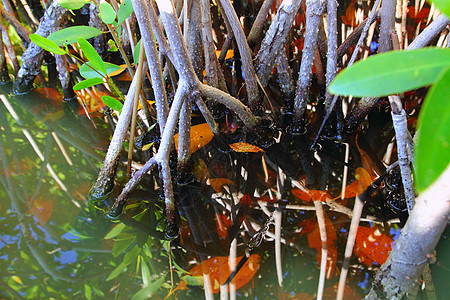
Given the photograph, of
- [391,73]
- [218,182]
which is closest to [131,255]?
[218,182]

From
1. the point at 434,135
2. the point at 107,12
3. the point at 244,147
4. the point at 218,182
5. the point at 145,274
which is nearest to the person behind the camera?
the point at 434,135

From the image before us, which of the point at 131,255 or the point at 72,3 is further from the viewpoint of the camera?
the point at 131,255

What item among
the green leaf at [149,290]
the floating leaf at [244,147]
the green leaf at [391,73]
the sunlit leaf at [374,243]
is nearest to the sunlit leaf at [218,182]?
the floating leaf at [244,147]

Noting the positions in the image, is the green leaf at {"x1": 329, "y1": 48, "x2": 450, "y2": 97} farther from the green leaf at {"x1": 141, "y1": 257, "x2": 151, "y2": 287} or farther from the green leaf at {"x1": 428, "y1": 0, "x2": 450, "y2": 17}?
the green leaf at {"x1": 141, "y1": 257, "x2": 151, "y2": 287}

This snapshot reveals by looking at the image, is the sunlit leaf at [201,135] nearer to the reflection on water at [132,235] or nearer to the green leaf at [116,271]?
the reflection on water at [132,235]

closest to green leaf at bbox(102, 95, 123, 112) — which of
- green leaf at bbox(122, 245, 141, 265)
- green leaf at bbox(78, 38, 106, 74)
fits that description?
green leaf at bbox(78, 38, 106, 74)

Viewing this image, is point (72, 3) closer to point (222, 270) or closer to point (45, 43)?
A: point (45, 43)

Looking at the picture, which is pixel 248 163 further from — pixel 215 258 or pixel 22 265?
pixel 22 265
